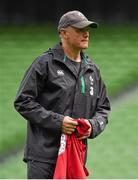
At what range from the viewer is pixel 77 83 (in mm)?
3848

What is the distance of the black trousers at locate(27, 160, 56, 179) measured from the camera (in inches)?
151

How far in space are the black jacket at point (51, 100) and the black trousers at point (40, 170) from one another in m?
0.03

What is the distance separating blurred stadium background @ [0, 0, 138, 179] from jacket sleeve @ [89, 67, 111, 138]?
355 centimetres

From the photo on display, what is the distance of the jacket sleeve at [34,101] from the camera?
12.3ft

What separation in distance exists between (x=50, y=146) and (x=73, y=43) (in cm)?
55

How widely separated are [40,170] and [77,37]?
723mm

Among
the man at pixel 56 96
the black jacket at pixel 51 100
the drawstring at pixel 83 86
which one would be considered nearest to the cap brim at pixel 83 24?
the man at pixel 56 96

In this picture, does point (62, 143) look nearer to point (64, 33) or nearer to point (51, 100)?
point (51, 100)

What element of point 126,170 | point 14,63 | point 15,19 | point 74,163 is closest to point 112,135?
point 126,170

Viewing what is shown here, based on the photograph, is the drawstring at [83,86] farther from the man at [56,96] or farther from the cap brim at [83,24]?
the cap brim at [83,24]

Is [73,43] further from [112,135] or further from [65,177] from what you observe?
[112,135]

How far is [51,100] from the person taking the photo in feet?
12.5

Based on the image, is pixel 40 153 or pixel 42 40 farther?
pixel 42 40

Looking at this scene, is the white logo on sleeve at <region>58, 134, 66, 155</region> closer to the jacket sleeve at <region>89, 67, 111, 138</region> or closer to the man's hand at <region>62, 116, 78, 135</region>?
the man's hand at <region>62, 116, 78, 135</region>
